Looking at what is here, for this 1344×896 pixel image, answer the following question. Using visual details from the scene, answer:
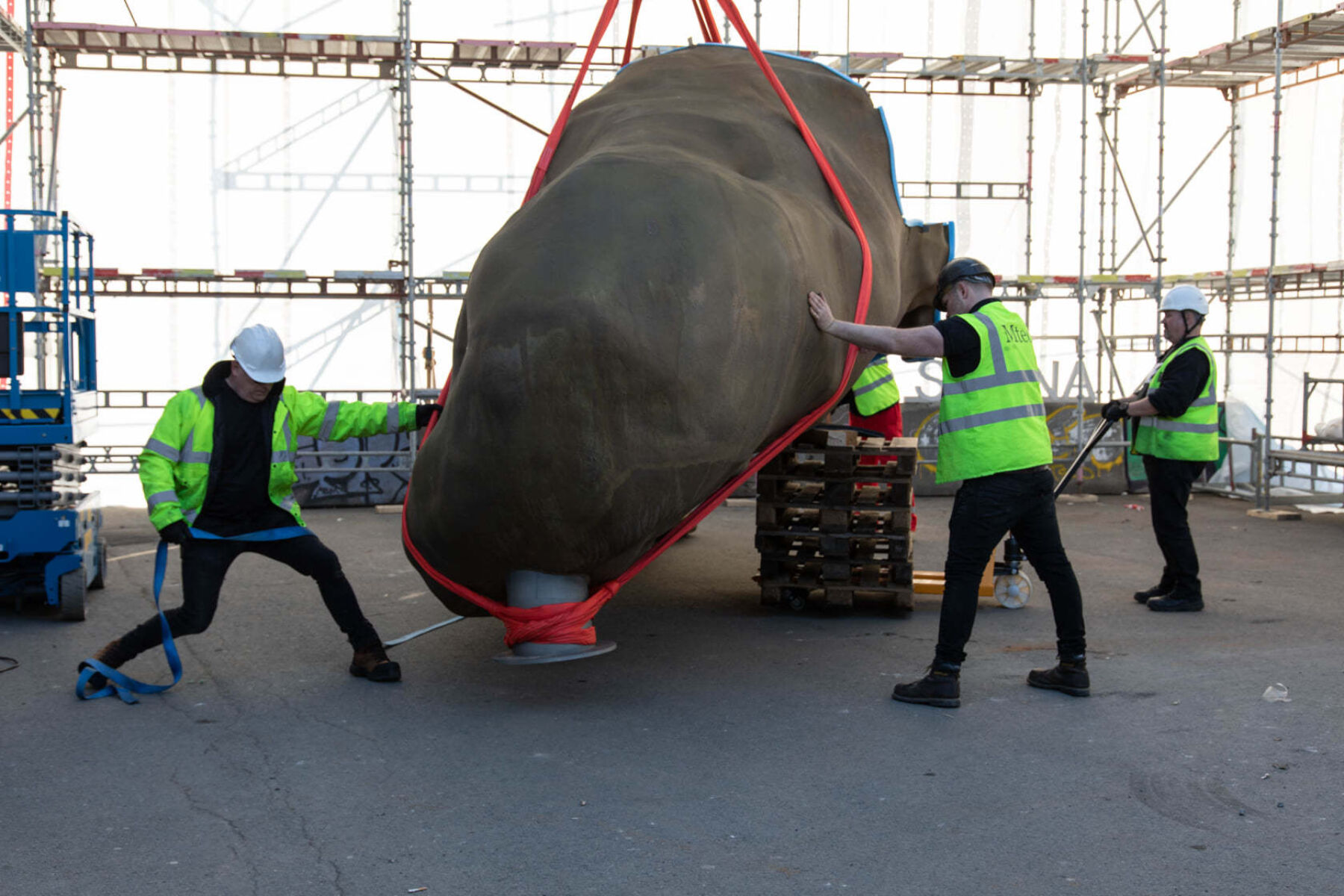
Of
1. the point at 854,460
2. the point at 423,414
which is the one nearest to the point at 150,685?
the point at 423,414

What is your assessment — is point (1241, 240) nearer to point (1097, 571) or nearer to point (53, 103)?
point (1097, 571)

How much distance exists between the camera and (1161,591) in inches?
294

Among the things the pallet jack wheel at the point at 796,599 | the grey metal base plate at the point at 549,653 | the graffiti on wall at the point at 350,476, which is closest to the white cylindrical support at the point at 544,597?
the grey metal base plate at the point at 549,653

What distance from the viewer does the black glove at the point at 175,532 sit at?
5172 millimetres

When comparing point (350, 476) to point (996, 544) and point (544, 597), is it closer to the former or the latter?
point (544, 597)

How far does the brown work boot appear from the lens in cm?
560

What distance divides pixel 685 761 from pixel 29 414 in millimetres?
4595

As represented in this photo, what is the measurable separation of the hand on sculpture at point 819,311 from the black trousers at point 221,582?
245 centimetres

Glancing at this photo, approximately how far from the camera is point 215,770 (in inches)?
176

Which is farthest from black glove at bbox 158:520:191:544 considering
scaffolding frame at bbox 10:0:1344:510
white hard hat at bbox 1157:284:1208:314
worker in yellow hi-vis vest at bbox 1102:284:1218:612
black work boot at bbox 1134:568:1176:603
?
scaffolding frame at bbox 10:0:1344:510

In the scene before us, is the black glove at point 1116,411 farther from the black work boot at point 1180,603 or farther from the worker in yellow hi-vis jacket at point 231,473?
the worker in yellow hi-vis jacket at point 231,473

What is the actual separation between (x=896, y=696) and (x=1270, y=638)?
2512 millimetres

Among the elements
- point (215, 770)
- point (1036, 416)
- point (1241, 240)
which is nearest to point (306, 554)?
point (215, 770)

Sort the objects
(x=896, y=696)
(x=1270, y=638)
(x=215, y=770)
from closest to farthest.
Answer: (x=215, y=770) → (x=896, y=696) → (x=1270, y=638)
